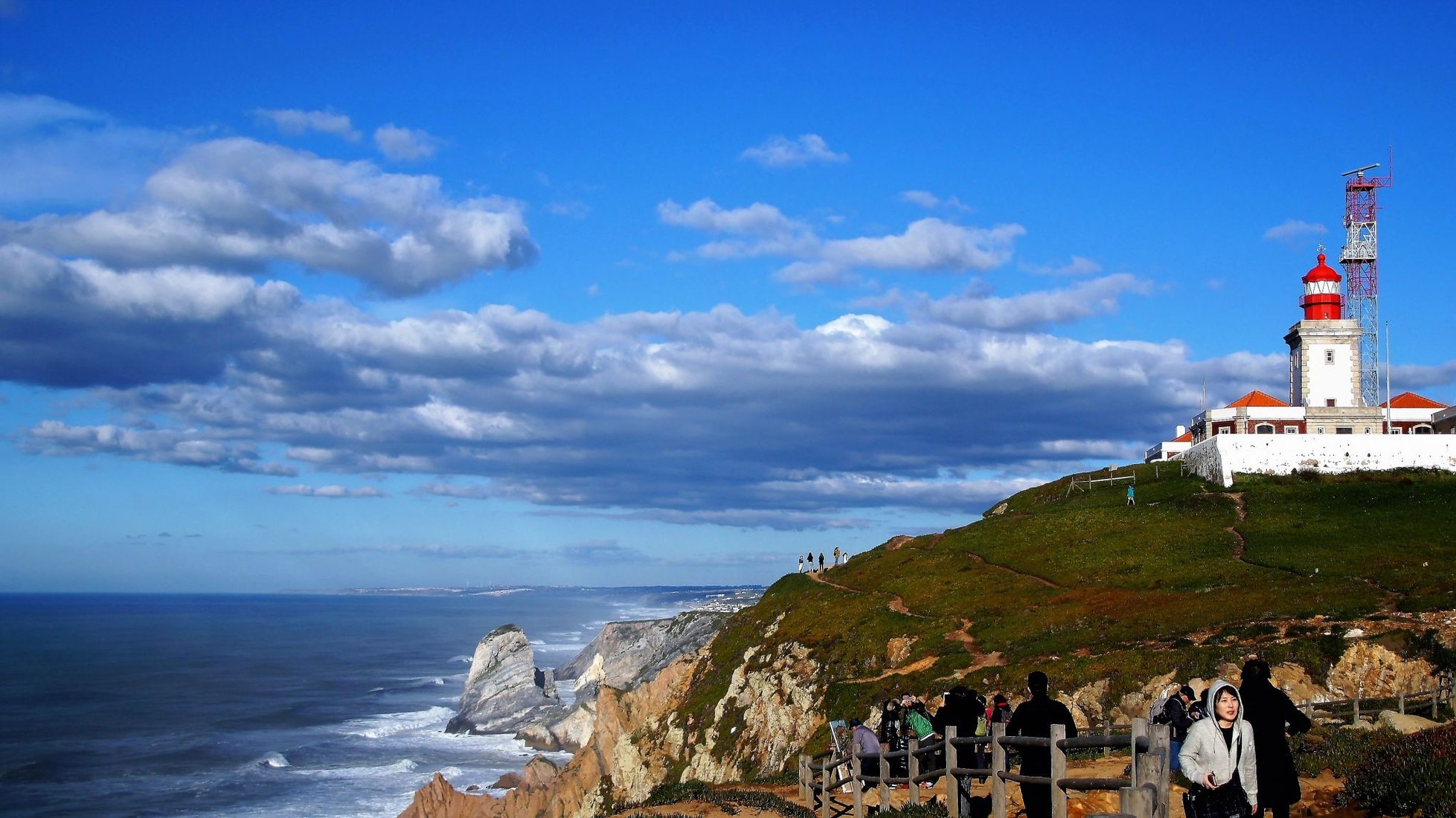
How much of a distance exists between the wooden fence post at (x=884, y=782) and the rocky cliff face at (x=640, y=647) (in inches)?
3501

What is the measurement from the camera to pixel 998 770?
15.1 m

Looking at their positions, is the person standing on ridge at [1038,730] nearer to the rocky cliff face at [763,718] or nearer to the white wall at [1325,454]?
the rocky cliff face at [763,718]

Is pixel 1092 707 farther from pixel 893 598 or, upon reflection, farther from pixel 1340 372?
pixel 1340 372

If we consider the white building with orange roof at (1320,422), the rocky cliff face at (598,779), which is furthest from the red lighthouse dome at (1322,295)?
the rocky cliff face at (598,779)

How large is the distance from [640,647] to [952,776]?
4309 inches

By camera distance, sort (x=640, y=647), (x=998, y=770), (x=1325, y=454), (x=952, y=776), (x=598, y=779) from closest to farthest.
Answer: (x=998, y=770)
(x=952, y=776)
(x=598, y=779)
(x=1325, y=454)
(x=640, y=647)

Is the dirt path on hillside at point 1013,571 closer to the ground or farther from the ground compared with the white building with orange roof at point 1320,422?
closer to the ground

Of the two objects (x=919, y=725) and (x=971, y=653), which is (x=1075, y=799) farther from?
(x=971, y=653)

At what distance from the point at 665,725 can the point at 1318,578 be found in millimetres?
33434

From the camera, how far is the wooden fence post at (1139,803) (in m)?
11.1

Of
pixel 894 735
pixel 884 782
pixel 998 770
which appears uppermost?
pixel 998 770

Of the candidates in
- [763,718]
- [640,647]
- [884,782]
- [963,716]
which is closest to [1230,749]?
[963,716]

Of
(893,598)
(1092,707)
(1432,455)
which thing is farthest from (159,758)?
(1432,455)

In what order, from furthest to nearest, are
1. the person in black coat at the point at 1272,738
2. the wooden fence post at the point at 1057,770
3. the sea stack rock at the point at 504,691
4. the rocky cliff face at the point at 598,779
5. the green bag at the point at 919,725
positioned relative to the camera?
the sea stack rock at the point at 504,691, the rocky cliff face at the point at 598,779, the green bag at the point at 919,725, the wooden fence post at the point at 1057,770, the person in black coat at the point at 1272,738
